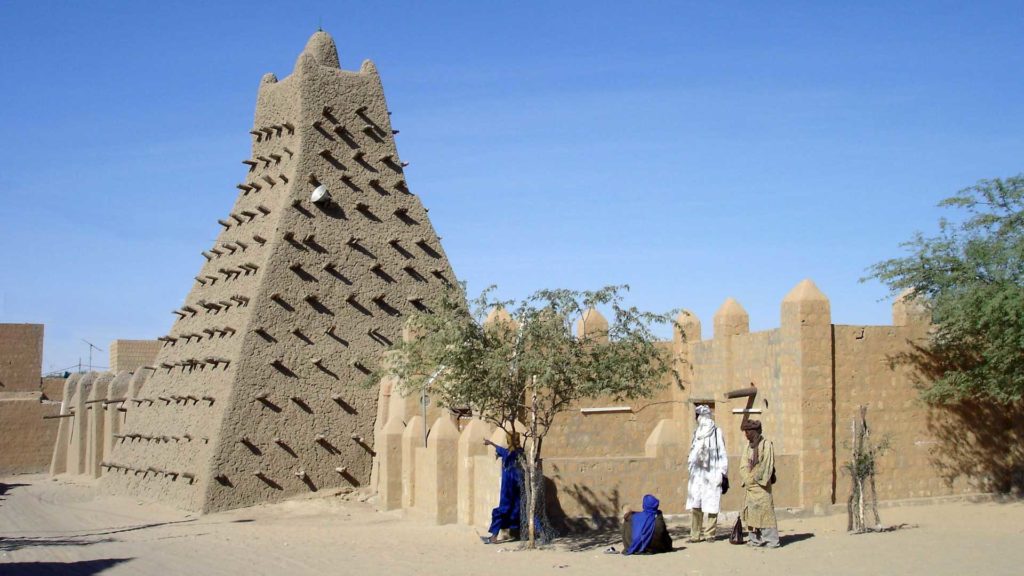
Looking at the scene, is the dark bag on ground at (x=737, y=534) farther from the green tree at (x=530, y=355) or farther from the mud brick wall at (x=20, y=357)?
the mud brick wall at (x=20, y=357)

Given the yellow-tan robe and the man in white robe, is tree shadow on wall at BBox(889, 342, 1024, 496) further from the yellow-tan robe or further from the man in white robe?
the yellow-tan robe

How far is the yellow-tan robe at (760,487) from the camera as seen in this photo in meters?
14.1

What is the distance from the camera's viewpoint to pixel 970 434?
19.3m

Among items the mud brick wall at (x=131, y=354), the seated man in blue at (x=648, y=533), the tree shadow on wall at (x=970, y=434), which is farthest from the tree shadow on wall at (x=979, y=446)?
the mud brick wall at (x=131, y=354)

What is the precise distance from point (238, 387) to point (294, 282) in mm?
2545

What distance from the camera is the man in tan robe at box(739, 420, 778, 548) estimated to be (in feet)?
46.3

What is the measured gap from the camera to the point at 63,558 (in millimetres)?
15891

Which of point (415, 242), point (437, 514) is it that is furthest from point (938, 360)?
point (415, 242)

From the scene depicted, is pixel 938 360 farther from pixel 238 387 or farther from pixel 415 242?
pixel 238 387

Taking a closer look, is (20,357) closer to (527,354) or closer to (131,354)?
(131,354)

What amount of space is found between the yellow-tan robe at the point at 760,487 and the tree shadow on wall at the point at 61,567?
27.9 feet

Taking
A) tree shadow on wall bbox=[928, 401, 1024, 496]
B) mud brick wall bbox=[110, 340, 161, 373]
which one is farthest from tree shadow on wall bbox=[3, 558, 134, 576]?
mud brick wall bbox=[110, 340, 161, 373]

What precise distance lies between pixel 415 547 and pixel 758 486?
16.5 ft

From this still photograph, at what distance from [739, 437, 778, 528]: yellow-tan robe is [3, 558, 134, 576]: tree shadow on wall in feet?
27.9
